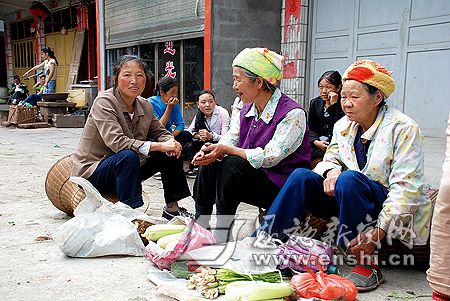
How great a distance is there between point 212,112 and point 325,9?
9.29ft

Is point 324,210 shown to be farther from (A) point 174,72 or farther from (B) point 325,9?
(A) point 174,72

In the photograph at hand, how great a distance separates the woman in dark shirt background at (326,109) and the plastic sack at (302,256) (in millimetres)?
1647

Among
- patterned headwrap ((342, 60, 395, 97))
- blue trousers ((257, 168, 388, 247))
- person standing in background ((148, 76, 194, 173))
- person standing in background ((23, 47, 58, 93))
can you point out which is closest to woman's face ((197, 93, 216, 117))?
person standing in background ((148, 76, 194, 173))

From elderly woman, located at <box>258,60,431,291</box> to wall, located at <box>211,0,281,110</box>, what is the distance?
17.3 ft

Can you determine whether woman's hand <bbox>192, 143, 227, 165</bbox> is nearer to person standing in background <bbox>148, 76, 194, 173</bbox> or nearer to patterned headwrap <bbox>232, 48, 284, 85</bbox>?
patterned headwrap <bbox>232, 48, 284, 85</bbox>

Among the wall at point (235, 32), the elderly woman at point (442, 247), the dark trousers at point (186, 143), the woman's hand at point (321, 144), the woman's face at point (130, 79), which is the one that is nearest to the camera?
the elderly woman at point (442, 247)

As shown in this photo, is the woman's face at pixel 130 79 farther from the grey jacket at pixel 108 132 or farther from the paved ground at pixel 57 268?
the paved ground at pixel 57 268

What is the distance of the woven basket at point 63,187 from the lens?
3414mm

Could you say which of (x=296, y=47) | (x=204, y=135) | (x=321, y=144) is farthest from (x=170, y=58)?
(x=321, y=144)

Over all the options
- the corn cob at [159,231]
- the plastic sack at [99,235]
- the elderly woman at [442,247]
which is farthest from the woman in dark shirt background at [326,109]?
the elderly woman at [442,247]

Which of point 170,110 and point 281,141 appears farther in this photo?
point 170,110

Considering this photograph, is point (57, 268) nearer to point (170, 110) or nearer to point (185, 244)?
point (185, 244)

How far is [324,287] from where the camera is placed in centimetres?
204

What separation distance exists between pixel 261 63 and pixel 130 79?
998 millimetres
